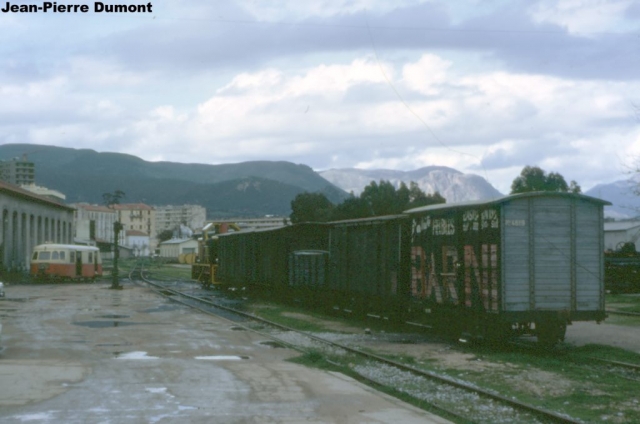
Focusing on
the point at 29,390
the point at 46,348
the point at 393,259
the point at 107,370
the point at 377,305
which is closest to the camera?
the point at 29,390

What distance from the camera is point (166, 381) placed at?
41.7 feet

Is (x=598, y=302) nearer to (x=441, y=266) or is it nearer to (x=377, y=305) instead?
(x=441, y=266)

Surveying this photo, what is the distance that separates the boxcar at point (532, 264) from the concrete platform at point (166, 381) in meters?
4.50

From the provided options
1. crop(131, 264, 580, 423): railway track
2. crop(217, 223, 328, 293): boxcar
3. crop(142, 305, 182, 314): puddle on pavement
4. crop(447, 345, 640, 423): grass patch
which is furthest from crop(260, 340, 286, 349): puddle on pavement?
crop(217, 223, 328, 293): boxcar

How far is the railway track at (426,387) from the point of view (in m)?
10.6

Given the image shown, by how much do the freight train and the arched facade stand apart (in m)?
44.0

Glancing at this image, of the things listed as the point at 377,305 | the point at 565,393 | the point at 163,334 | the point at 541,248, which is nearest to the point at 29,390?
the point at 565,393

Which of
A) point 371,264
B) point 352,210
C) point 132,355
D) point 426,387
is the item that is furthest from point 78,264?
point 352,210

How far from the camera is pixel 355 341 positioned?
64.7 feet

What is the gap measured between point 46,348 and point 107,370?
4.04 m

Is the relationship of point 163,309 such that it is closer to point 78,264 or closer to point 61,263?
point 61,263

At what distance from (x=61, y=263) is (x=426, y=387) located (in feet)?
151

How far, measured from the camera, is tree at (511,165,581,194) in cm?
9869

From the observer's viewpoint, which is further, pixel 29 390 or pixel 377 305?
pixel 377 305
